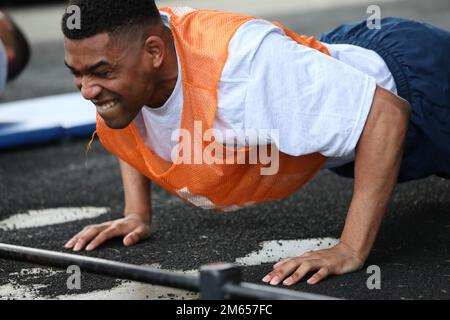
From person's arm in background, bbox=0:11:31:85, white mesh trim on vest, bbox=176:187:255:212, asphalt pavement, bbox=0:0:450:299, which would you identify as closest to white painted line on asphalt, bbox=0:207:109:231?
asphalt pavement, bbox=0:0:450:299

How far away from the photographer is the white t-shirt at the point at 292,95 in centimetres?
177

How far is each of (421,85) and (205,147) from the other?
58 cm

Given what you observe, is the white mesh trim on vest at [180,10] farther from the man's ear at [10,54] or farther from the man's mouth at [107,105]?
the man's ear at [10,54]

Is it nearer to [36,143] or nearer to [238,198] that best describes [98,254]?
[238,198]

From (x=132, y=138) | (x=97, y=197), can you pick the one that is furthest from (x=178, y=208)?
(x=132, y=138)

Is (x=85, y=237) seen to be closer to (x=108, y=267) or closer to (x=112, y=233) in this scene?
(x=112, y=233)

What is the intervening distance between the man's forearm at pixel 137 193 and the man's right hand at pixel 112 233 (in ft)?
0.07

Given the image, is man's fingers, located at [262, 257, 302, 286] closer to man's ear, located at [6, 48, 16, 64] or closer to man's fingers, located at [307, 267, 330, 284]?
man's fingers, located at [307, 267, 330, 284]

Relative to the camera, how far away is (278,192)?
208 cm

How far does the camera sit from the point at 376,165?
6.03 feet

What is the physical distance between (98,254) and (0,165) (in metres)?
1.28

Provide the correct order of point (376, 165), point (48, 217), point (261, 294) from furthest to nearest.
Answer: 1. point (48, 217)
2. point (376, 165)
3. point (261, 294)

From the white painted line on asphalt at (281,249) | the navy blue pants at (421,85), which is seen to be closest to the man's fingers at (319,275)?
the white painted line on asphalt at (281,249)

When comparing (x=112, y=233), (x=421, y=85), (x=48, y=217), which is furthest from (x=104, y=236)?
(x=421, y=85)
